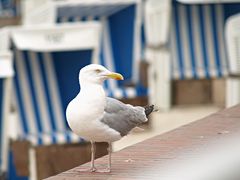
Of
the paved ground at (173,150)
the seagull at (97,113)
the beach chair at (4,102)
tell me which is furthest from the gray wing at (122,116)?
the beach chair at (4,102)

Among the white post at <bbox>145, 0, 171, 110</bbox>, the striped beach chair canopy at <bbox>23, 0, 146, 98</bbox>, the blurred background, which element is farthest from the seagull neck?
the white post at <bbox>145, 0, 171, 110</bbox>

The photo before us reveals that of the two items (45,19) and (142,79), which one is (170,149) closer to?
(45,19)

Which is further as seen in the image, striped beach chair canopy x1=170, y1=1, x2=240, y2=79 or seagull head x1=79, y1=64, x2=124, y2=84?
striped beach chair canopy x1=170, y1=1, x2=240, y2=79

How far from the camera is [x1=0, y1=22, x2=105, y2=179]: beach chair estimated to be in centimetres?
680

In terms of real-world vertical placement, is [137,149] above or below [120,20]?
below

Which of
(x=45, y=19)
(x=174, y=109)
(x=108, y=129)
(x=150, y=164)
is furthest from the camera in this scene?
(x=174, y=109)

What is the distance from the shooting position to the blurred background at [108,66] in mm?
6410

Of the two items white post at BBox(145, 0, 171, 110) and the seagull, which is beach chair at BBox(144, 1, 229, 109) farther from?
the seagull

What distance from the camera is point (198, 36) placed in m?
10.1

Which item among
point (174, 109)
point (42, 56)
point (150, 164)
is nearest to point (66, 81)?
point (42, 56)

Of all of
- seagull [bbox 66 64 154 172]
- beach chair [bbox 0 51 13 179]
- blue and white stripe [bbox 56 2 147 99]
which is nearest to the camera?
seagull [bbox 66 64 154 172]

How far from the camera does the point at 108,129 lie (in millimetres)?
2924

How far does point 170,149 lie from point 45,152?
2995 mm

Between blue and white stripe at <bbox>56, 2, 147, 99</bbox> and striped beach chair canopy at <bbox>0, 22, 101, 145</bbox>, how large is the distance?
5.03 ft
